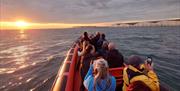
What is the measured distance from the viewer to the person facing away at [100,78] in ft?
10.5

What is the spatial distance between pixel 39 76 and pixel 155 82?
8850 mm

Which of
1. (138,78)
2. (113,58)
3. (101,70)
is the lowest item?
(113,58)

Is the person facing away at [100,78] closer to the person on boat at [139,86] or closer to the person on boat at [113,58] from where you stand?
the person on boat at [139,86]

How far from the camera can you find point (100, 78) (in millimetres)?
3301

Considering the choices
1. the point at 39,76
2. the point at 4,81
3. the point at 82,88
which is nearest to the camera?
the point at 82,88

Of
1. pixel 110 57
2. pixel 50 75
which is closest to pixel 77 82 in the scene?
pixel 110 57

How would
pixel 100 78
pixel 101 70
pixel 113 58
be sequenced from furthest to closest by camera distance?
pixel 113 58
pixel 100 78
pixel 101 70

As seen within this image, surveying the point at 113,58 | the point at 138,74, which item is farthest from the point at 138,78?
the point at 113,58

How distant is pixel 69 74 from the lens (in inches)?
239

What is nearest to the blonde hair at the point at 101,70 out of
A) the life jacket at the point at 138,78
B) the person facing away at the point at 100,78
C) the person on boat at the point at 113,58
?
the person facing away at the point at 100,78

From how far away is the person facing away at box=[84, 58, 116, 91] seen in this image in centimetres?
320

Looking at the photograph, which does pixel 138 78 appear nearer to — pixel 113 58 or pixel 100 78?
pixel 100 78

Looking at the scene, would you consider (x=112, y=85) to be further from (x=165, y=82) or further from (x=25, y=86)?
(x=25, y=86)

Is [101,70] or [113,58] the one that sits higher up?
[101,70]
